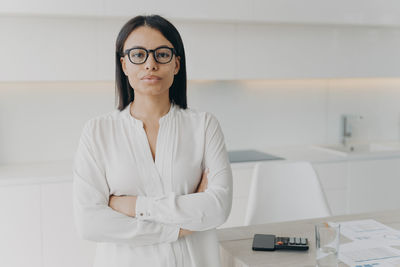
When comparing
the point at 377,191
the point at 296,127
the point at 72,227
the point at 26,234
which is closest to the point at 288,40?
the point at 296,127

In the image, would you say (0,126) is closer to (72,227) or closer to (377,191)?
(72,227)

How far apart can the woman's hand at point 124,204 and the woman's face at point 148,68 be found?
333mm

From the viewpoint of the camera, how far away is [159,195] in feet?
4.79

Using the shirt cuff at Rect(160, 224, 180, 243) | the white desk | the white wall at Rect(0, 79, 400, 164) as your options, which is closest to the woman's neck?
the shirt cuff at Rect(160, 224, 180, 243)

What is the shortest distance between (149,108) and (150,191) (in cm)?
27

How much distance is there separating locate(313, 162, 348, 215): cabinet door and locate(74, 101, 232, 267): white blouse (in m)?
1.78

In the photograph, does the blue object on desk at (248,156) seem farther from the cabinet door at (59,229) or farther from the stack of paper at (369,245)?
the stack of paper at (369,245)

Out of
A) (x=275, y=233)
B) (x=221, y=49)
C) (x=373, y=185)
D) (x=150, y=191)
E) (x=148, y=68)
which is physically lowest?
(x=373, y=185)

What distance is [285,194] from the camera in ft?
7.74

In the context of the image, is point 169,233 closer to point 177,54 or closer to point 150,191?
point 150,191

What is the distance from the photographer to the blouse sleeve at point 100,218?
140cm

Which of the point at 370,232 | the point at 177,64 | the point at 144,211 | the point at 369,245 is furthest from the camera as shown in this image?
the point at 370,232

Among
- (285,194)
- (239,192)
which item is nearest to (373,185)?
(239,192)

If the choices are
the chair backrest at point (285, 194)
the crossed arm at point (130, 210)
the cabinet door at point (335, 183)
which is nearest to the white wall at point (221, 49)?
the cabinet door at point (335, 183)
